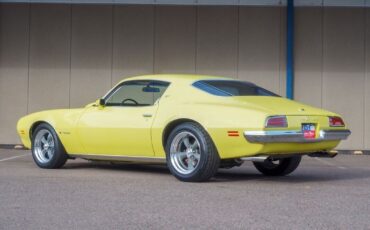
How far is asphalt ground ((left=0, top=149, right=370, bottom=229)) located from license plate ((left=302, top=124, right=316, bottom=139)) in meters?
0.59

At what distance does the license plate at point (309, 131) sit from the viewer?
8089 millimetres

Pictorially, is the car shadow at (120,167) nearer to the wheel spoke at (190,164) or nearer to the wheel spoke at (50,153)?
the wheel spoke at (50,153)

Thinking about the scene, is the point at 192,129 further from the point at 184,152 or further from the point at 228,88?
the point at 228,88

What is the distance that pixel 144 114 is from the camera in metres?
8.91

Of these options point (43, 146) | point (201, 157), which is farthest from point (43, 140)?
point (201, 157)

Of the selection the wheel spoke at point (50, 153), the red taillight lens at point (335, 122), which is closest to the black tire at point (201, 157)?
the red taillight lens at point (335, 122)

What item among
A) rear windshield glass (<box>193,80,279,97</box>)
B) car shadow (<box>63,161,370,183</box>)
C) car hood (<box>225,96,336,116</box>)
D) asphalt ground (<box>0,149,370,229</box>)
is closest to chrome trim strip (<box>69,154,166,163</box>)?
asphalt ground (<box>0,149,370,229</box>)

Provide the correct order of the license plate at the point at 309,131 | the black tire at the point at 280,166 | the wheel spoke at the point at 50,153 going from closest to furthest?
1. the license plate at the point at 309,131
2. the black tire at the point at 280,166
3. the wheel spoke at the point at 50,153

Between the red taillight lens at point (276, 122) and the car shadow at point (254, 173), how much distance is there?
105 centimetres

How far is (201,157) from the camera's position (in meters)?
8.15

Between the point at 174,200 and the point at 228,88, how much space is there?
2440 millimetres

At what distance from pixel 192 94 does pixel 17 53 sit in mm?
8270

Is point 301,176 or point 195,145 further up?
point 195,145

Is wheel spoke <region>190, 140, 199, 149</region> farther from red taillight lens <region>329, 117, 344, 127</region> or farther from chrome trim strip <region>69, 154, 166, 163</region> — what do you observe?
red taillight lens <region>329, 117, 344, 127</region>
